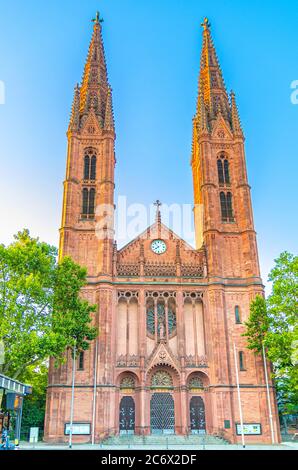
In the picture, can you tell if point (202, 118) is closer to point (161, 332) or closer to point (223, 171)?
point (223, 171)

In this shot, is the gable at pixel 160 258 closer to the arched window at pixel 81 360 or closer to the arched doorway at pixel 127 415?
the arched window at pixel 81 360

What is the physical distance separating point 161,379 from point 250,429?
8592 millimetres

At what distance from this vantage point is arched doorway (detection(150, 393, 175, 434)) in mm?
37688

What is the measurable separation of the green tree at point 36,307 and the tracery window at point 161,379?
7433 mm

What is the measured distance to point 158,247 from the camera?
149 ft

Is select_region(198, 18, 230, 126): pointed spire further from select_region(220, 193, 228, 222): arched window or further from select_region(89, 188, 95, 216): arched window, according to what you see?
select_region(89, 188, 95, 216): arched window

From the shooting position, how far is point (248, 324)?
3788 centimetres

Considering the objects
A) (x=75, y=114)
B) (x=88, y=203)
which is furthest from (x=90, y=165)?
(x=75, y=114)

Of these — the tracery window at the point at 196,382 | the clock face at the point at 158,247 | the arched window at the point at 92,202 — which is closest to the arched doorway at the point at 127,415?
the tracery window at the point at 196,382

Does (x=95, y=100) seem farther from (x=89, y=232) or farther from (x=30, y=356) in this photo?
(x=30, y=356)

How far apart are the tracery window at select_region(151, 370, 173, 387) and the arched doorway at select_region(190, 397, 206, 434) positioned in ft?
8.33

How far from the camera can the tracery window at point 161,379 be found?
130ft
